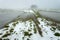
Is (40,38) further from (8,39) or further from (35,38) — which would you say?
(8,39)

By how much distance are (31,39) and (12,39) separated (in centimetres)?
236

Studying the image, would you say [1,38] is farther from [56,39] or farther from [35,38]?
[56,39]

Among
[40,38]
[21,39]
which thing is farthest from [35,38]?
[21,39]

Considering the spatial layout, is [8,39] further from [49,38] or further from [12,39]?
[49,38]

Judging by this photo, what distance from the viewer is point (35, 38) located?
2045cm

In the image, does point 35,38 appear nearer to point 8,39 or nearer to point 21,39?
point 21,39

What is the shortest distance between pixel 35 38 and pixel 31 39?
827 millimetres

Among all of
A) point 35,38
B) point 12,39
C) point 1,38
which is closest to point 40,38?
point 35,38

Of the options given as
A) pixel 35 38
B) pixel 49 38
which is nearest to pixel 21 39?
pixel 35 38

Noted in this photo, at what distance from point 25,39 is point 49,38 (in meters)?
3.06

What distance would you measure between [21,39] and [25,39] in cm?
50

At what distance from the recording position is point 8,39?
19781 mm

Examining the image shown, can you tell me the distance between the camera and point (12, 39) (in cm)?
1978

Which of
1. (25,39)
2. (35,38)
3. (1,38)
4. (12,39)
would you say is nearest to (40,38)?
(35,38)
